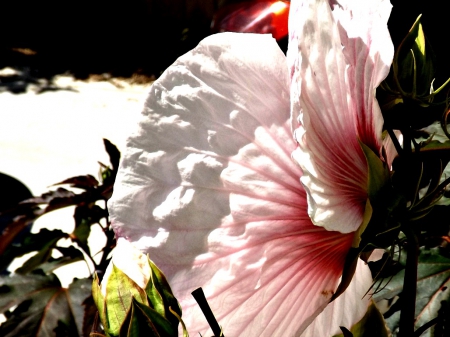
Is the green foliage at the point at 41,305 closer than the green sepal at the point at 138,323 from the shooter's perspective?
No

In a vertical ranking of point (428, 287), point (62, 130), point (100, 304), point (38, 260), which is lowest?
point (62, 130)

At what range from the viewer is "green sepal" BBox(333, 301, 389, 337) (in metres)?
0.40

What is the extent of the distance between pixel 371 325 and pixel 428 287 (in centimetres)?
21

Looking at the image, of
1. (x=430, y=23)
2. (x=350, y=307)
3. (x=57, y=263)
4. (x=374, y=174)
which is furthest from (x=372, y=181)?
(x=430, y=23)

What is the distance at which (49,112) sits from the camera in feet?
11.1

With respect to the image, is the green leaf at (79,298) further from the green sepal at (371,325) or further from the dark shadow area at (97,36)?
the dark shadow area at (97,36)

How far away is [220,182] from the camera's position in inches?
14.3

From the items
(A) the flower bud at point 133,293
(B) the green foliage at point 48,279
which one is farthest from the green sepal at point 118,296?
(B) the green foliage at point 48,279

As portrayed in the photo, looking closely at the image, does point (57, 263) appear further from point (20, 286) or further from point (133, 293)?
point (133, 293)

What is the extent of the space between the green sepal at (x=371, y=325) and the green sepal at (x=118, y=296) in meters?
0.14

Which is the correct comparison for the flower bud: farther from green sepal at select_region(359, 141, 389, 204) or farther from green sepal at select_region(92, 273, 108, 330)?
green sepal at select_region(359, 141, 389, 204)

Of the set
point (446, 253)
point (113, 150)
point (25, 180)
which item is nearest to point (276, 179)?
point (446, 253)

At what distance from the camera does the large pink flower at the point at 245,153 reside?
35cm

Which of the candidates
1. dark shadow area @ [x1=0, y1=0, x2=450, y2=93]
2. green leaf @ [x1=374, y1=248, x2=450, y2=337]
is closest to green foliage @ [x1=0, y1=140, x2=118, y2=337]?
green leaf @ [x1=374, y1=248, x2=450, y2=337]
